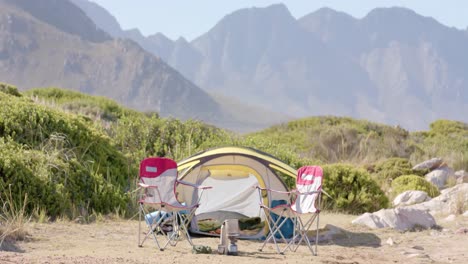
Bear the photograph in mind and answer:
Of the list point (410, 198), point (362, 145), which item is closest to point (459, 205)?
point (410, 198)

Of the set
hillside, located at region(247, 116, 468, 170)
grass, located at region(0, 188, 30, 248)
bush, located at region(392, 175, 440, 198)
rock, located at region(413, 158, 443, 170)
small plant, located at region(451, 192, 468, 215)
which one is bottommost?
grass, located at region(0, 188, 30, 248)

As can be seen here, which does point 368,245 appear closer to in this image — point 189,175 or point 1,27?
point 189,175

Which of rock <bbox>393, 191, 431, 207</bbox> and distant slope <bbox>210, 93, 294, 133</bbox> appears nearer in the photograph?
rock <bbox>393, 191, 431, 207</bbox>

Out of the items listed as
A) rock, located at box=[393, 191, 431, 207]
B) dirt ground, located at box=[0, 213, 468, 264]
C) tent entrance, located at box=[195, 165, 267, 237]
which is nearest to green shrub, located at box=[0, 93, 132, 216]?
dirt ground, located at box=[0, 213, 468, 264]

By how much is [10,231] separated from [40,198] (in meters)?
2.07

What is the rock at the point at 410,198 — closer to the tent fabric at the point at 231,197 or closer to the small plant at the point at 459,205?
the small plant at the point at 459,205

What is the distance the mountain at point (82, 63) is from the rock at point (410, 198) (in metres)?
135

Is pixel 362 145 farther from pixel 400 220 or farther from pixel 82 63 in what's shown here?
pixel 82 63

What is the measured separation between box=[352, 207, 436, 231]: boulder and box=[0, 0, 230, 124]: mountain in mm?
137207

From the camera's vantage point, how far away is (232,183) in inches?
425

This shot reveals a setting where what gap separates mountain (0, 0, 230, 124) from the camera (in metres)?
150

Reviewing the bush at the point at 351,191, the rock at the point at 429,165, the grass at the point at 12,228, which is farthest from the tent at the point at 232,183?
the rock at the point at 429,165

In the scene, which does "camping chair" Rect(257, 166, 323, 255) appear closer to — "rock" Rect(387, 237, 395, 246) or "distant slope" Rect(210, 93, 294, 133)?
"rock" Rect(387, 237, 395, 246)

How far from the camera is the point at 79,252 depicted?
7105 mm
